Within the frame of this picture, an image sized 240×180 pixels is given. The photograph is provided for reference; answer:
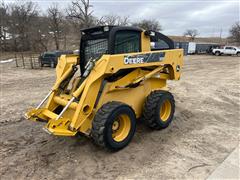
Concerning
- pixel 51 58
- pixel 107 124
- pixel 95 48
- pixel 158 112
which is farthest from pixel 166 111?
pixel 51 58

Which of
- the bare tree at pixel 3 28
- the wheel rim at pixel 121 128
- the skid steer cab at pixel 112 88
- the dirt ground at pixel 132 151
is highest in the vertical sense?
the bare tree at pixel 3 28

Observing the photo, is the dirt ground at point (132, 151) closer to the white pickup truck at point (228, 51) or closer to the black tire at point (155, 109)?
the black tire at point (155, 109)

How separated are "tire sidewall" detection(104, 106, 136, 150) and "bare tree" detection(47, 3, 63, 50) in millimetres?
31295

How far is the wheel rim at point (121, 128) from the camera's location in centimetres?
401

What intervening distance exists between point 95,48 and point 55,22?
31974mm

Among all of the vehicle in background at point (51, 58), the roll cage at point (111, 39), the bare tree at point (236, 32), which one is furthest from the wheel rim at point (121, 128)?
the bare tree at point (236, 32)

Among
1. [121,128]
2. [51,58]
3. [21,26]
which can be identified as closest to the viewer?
[121,128]

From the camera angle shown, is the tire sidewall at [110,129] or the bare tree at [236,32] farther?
the bare tree at [236,32]

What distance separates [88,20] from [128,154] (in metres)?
28.9

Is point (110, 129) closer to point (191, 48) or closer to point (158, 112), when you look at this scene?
point (158, 112)

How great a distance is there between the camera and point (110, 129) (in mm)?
3721

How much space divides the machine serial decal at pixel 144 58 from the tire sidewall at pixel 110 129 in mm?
788

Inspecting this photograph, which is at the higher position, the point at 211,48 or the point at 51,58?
the point at 211,48

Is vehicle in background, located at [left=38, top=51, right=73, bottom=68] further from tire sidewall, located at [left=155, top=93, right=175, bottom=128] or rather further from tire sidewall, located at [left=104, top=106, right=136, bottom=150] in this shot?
tire sidewall, located at [left=104, top=106, right=136, bottom=150]
